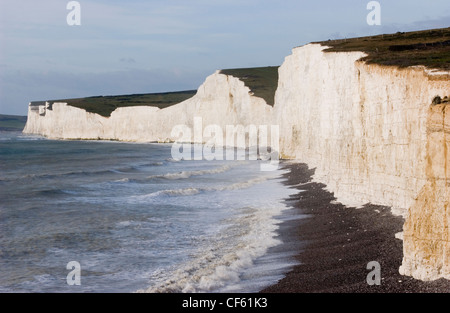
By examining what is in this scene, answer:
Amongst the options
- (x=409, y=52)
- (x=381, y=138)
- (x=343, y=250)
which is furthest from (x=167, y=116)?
(x=343, y=250)

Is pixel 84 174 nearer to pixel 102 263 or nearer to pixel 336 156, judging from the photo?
pixel 336 156

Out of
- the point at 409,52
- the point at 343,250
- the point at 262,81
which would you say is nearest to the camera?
the point at 343,250

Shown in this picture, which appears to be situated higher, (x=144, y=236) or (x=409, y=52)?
(x=409, y=52)

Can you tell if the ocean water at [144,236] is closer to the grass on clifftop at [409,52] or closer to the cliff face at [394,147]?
the cliff face at [394,147]

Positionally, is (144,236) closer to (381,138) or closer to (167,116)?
(381,138)

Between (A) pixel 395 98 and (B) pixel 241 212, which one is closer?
(A) pixel 395 98

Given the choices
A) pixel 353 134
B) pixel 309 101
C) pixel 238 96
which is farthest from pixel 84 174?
pixel 238 96
